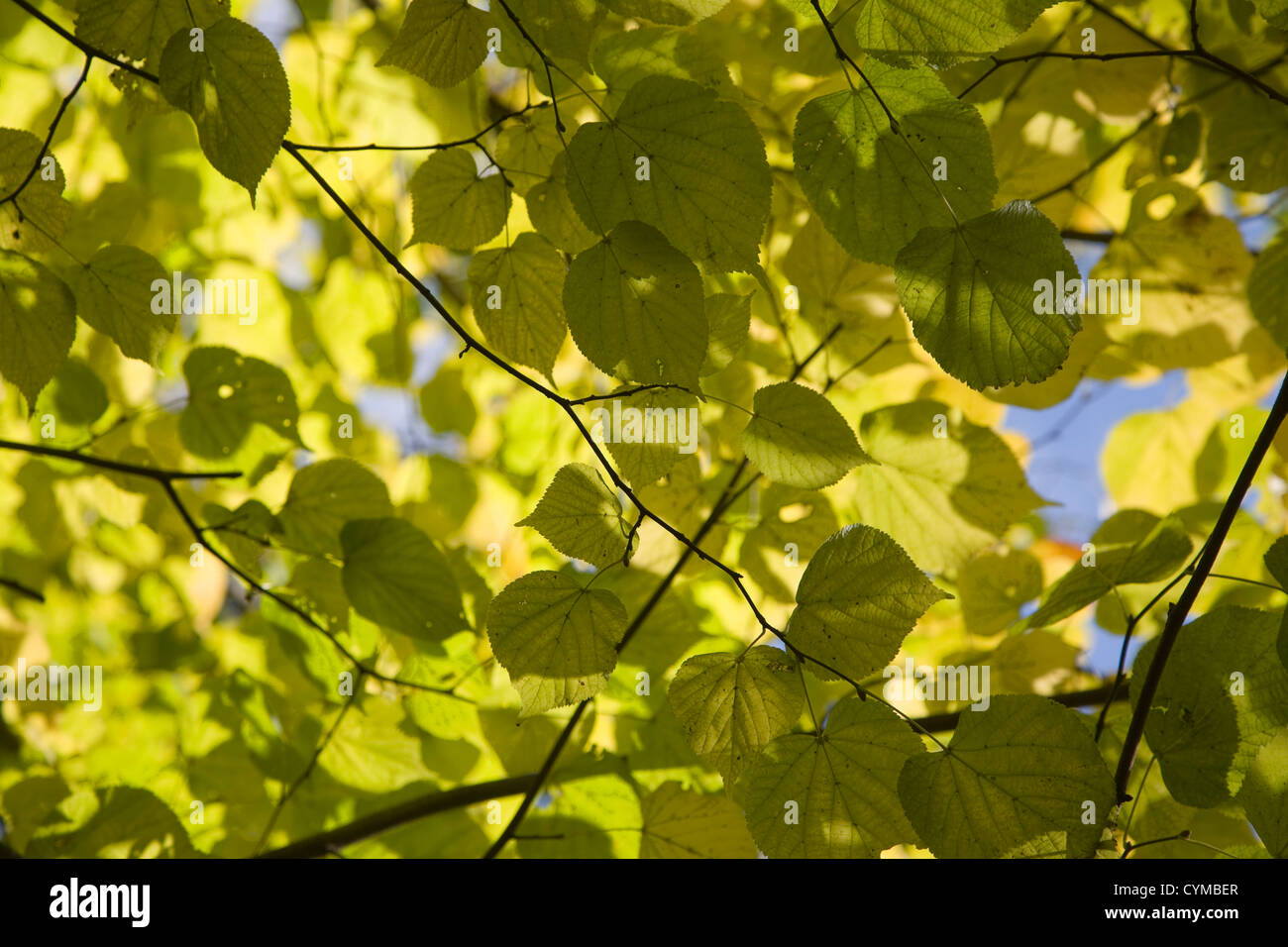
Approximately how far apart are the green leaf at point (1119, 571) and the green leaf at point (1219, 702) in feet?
0.38

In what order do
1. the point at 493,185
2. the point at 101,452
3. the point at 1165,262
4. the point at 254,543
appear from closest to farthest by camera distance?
the point at 493,185 → the point at 254,543 → the point at 1165,262 → the point at 101,452

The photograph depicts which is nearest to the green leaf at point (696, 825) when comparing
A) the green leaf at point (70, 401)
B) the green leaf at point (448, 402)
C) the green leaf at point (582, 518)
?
the green leaf at point (582, 518)

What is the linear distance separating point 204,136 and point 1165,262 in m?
1.26

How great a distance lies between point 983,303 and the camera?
64cm

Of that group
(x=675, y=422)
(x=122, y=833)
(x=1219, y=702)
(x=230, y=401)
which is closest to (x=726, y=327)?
(x=675, y=422)

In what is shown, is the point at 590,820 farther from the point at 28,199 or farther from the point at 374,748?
the point at 28,199

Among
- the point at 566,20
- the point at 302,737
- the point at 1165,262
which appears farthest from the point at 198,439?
the point at 1165,262

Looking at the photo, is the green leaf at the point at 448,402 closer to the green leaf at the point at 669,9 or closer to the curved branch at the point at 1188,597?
the green leaf at the point at 669,9

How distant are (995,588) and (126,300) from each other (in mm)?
1184

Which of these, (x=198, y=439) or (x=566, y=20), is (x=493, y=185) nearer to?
(x=566, y=20)

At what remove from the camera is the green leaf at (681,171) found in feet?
2.16

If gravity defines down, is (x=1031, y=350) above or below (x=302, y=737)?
above

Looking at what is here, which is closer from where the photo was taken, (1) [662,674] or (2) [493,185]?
(2) [493,185]

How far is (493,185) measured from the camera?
2.86 ft
